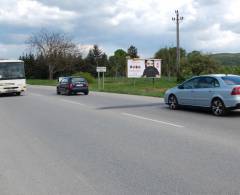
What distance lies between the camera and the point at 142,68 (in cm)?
4644

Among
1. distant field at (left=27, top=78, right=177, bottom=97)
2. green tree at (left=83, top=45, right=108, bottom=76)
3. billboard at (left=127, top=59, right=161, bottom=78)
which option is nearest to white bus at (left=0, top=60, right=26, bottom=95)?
distant field at (left=27, top=78, right=177, bottom=97)

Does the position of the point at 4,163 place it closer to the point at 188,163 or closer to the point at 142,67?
the point at 188,163

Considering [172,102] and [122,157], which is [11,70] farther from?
[122,157]

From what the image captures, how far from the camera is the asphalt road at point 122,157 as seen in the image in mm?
6059

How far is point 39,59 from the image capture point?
301ft

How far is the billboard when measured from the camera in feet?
151

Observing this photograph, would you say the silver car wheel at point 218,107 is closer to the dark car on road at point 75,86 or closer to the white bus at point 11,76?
the dark car on road at point 75,86

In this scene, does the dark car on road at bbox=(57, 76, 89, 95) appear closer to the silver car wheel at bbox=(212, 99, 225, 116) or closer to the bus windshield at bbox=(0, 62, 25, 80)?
the bus windshield at bbox=(0, 62, 25, 80)

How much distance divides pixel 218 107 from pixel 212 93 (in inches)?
23.2

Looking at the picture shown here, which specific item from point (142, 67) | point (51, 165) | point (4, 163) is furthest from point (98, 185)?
point (142, 67)

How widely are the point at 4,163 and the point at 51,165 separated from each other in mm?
925

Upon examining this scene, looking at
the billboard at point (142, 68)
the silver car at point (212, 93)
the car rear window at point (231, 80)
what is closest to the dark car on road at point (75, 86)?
the billboard at point (142, 68)

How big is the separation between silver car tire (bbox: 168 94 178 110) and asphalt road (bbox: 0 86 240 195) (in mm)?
4062

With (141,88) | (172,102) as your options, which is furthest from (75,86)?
(172,102)
